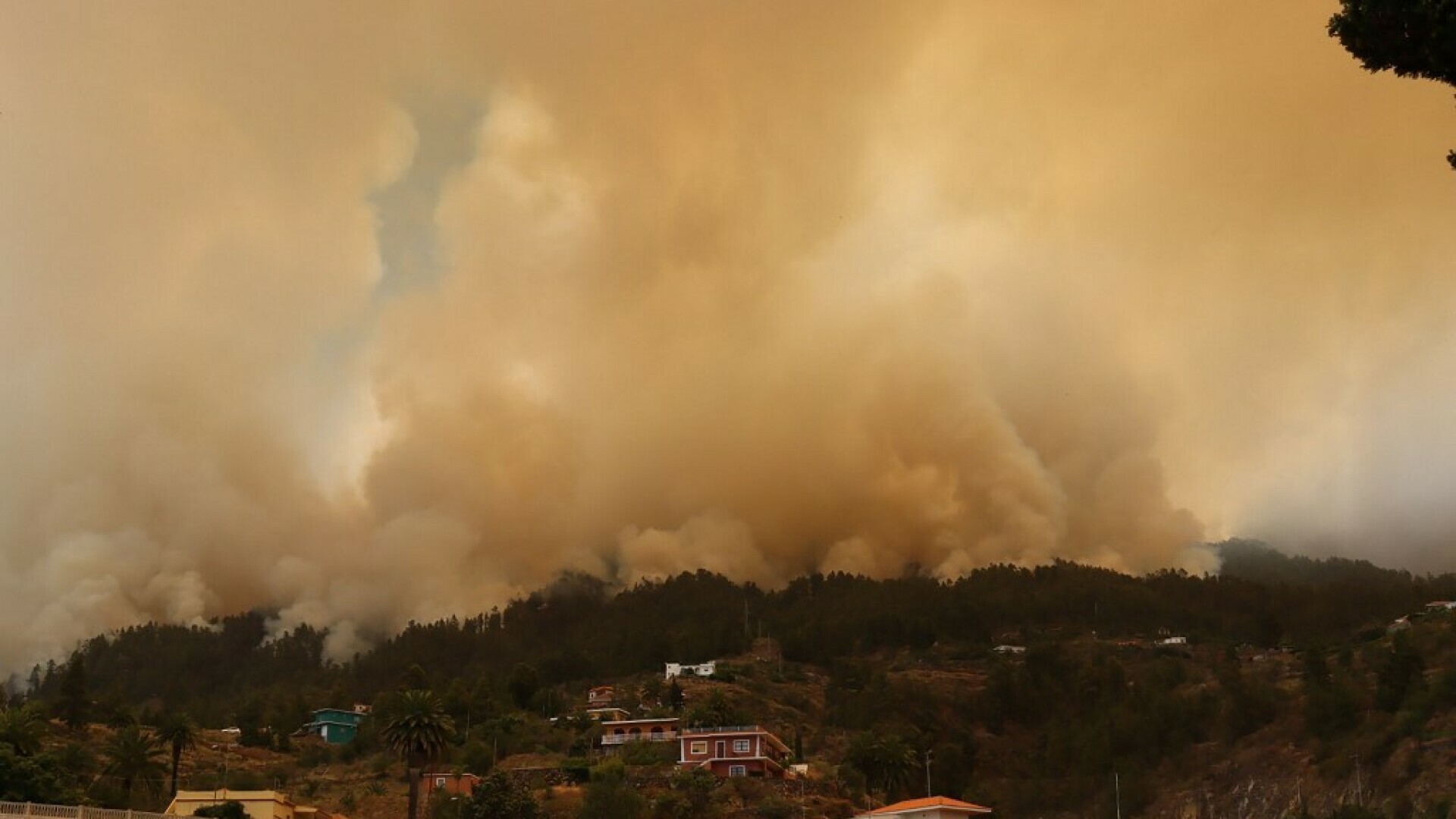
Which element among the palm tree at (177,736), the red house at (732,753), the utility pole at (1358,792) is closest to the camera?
the palm tree at (177,736)

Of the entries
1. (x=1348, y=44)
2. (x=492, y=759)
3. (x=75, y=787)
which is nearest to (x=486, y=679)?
(x=492, y=759)

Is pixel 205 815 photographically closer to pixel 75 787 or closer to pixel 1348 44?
pixel 75 787

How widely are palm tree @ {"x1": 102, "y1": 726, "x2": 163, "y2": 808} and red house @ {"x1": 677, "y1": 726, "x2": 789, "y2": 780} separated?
47140 mm

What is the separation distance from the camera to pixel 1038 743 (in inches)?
6708

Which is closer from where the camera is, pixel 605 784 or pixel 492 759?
pixel 605 784

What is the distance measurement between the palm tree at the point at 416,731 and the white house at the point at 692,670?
83720mm

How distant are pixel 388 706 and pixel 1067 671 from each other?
306 feet

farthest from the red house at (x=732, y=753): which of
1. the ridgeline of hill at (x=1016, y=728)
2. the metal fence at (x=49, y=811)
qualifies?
the metal fence at (x=49, y=811)

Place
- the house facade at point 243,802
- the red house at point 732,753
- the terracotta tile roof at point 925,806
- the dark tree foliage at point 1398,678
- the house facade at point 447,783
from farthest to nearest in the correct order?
the dark tree foliage at point 1398,678 < the red house at point 732,753 < the house facade at point 447,783 < the terracotta tile roof at point 925,806 < the house facade at point 243,802

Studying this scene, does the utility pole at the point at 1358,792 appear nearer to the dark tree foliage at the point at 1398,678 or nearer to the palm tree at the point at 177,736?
the dark tree foliage at the point at 1398,678

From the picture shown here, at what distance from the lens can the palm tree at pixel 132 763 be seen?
106375mm

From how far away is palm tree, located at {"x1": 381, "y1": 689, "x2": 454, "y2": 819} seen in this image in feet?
337

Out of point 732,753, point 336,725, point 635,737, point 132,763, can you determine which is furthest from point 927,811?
point 336,725

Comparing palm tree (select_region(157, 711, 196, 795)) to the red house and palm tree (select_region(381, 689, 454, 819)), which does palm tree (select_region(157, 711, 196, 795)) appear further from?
the red house
